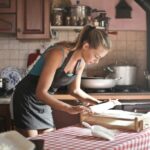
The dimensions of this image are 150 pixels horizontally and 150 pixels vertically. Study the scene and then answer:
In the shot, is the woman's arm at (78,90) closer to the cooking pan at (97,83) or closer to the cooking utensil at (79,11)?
the cooking pan at (97,83)

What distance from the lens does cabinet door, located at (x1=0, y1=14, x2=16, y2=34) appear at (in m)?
3.04

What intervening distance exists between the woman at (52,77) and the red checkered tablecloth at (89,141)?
6.7 inches

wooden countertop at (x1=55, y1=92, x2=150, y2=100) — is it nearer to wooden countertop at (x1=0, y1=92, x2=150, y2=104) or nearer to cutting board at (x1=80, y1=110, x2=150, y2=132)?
A: wooden countertop at (x1=0, y1=92, x2=150, y2=104)

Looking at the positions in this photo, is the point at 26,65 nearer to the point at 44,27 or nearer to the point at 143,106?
the point at 44,27

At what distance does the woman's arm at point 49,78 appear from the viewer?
170cm

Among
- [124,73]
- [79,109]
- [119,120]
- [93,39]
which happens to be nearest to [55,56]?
[93,39]

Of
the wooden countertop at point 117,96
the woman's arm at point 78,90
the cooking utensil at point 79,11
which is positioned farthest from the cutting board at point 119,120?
the cooking utensil at point 79,11

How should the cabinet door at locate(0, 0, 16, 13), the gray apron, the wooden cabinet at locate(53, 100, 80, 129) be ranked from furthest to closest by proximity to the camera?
the cabinet door at locate(0, 0, 16, 13) → the wooden cabinet at locate(53, 100, 80, 129) → the gray apron

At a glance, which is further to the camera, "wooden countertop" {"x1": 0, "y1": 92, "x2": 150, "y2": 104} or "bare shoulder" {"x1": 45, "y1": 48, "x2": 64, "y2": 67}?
"wooden countertop" {"x1": 0, "y1": 92, "x2": 150, "y2": 104}

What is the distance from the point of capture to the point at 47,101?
172 centimetres

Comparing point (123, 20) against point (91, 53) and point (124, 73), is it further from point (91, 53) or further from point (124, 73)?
point (91, 53)

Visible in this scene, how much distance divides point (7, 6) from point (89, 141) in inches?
78.0

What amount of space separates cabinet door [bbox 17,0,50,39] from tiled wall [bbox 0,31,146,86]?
0.30 m

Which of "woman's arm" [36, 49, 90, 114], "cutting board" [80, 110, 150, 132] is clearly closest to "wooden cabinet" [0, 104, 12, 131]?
"woman's arm" [36, 49, 90, 114]
